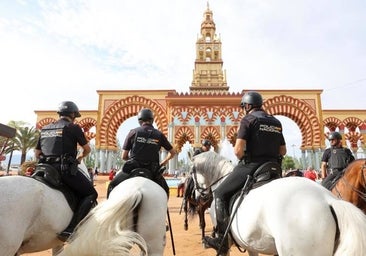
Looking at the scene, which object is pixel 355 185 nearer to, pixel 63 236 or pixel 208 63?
pixel 63 236

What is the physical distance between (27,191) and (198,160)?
3.17m

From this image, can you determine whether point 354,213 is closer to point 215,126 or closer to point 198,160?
point 198,160

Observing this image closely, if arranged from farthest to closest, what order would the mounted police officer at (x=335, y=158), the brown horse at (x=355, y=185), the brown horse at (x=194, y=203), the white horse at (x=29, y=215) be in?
the brown horse at (x=194, y=203)
the mounted police officer at (x=335, y=158)
the brown horse at (x=355, y=185)
the white horse at (x=29, y=215)

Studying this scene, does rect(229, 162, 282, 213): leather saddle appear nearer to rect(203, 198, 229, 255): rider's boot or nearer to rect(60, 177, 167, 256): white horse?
rect(203, 198, 229, 255): rider's boot

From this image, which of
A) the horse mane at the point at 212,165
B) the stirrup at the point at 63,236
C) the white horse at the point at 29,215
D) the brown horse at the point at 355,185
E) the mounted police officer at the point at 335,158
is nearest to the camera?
the white horse at the point at 29,215

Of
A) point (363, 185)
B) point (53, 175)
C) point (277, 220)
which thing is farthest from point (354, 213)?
point (53, 175)

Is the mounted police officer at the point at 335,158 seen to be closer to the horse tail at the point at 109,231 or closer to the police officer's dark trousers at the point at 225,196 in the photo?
the police officer's dark trousers at the point at 225,196

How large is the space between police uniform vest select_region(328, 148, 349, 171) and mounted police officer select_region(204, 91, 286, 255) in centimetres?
313

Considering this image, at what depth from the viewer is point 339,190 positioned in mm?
4664

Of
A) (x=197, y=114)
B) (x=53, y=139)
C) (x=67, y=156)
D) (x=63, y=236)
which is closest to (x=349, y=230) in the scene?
(x=63, y=236)

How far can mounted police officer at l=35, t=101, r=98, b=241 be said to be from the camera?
3180 mm

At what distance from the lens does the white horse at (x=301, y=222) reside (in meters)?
2.04

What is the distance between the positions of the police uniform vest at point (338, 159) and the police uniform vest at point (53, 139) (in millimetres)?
5099

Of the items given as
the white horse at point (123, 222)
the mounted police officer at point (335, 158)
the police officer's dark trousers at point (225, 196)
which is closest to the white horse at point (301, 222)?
the police officer's dark trousers at point (225, 196)
